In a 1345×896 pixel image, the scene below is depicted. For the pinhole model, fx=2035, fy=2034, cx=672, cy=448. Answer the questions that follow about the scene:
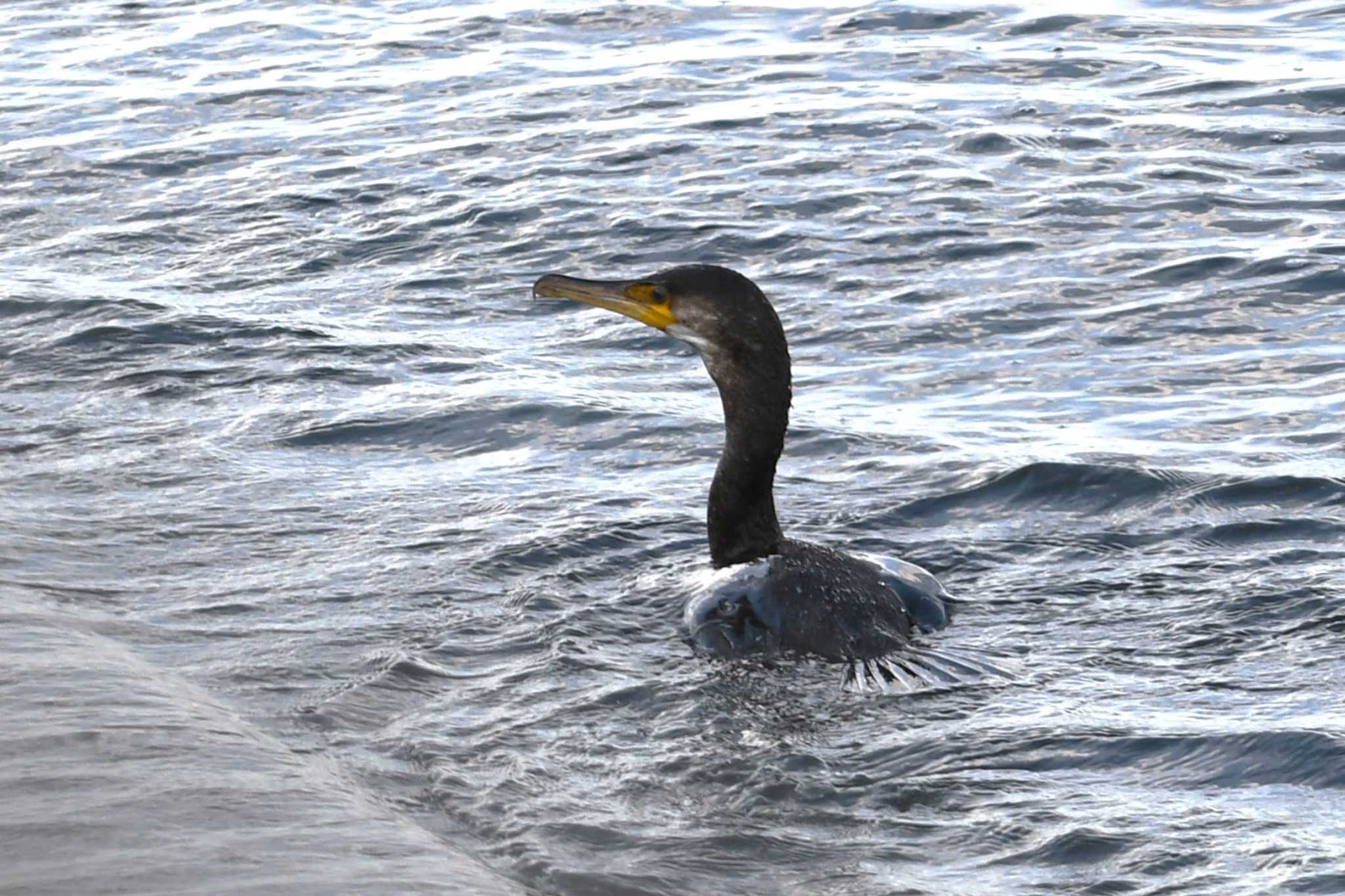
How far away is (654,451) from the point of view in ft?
26.9

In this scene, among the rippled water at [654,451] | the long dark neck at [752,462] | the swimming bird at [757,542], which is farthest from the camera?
the long dark neck at [752,462]

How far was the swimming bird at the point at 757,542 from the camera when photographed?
6.20 m

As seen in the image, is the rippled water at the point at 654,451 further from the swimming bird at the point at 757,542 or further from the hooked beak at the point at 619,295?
the hooked beak at the point at 619,295

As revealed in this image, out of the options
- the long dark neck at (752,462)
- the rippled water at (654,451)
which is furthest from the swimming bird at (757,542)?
the rippled water at (654,451)

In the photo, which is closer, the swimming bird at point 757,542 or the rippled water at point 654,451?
the rippled water at point 654,451

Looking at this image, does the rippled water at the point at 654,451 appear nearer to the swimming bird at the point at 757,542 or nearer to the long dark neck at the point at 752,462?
the swimming bird at the point at 757,542

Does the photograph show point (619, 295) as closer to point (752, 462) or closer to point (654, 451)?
point (752, 462)

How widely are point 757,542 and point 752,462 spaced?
0.87 feet

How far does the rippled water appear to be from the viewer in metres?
4.93

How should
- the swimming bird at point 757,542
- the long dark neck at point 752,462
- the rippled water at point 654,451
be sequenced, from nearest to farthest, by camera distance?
the rippled water at point 654,451 < the swimming bird at point 757,542 < the long dark neck at point 752,462

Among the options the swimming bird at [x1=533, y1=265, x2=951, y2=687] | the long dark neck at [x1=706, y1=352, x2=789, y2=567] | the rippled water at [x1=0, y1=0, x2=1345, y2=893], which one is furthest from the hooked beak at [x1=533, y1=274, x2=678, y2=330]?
the rippled water at [x1=0, y1=0, x2=1345, y2=893]

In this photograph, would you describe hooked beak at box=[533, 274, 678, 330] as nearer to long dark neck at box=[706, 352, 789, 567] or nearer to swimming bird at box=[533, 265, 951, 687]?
swimming bird at box=[533, 265, 951, 687]

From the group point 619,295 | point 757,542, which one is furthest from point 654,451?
point 757,542

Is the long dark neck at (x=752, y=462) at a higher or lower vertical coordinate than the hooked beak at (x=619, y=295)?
lower
